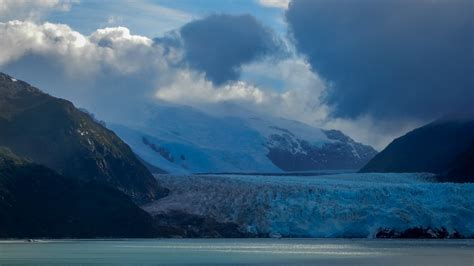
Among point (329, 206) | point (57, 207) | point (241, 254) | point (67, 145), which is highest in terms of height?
point (67, 145)

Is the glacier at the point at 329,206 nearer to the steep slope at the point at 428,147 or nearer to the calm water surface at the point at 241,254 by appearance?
the calm water surface at the point at 241,254

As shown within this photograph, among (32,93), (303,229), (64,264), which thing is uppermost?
(32,93)

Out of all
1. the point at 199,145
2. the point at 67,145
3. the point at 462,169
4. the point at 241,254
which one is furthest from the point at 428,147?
the point at 241,254

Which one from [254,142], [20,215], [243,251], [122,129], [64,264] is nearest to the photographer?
[64,264]

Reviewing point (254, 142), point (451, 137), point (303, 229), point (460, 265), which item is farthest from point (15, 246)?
point (254, 142)

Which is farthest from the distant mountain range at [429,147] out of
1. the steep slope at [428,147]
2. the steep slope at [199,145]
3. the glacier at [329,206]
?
the glacier at [329,206]

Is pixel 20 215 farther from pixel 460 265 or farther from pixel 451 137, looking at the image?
pixel 451 137

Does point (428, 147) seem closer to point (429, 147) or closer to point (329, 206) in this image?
point (429, 147)
